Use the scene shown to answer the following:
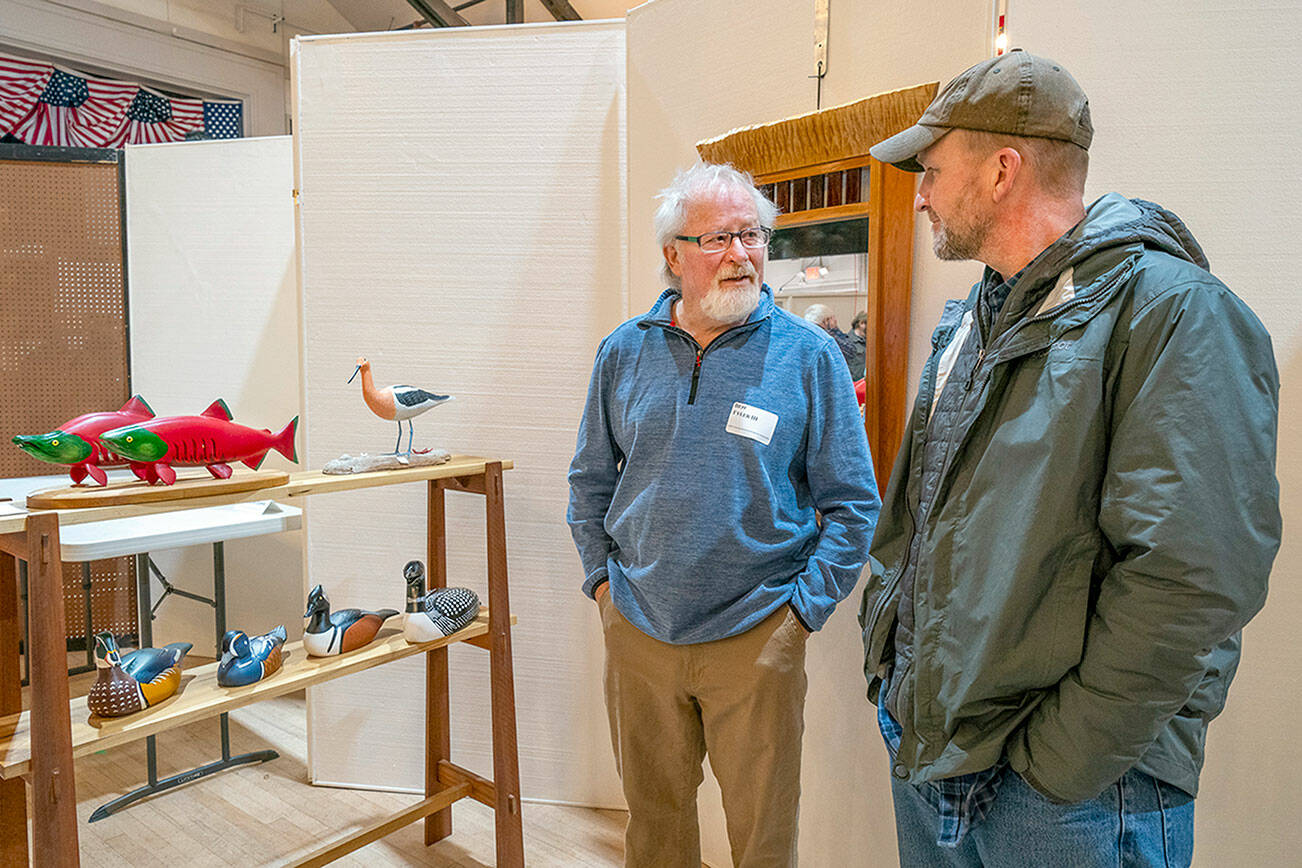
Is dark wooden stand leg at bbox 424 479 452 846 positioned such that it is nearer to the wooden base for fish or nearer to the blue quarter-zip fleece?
the wooden base for fish

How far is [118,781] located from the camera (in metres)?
2.73

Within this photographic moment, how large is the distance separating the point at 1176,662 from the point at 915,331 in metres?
1.04

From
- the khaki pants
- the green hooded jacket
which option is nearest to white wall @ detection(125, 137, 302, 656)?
the khaki pants

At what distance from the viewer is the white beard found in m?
1.61

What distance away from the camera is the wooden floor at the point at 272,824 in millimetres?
2314

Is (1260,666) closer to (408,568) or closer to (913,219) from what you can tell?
(913,219)

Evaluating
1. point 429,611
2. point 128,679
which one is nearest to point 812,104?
point 429,611

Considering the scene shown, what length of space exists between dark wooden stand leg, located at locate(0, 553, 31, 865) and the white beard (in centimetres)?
145

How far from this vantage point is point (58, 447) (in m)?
1.51

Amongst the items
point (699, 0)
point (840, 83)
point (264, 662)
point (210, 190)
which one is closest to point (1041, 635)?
point (840, 83)

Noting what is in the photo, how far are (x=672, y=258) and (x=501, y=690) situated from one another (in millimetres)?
→ 1194

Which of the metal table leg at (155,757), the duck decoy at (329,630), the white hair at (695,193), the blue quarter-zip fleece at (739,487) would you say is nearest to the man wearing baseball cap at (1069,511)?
the blue quarter-zip fleece at (739,487)

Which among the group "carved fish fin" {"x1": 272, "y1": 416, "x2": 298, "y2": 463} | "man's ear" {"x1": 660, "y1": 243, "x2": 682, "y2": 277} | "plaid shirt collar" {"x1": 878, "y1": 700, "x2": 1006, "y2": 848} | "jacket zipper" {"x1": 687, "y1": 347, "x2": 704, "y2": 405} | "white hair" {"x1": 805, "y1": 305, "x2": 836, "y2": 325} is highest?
"man's ear" {"x1": 660, "y1": 243, "x2": 682, "y2": 277}

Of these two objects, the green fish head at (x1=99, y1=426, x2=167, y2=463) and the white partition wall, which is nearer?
the green fish head at (x1=99, y1=426, x2=167, y2=463)
